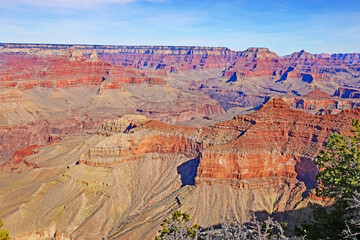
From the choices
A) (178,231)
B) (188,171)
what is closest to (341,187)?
(178,231)

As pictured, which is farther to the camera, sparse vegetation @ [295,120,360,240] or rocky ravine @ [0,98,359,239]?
rocky ravine @ [0,98,359,239]

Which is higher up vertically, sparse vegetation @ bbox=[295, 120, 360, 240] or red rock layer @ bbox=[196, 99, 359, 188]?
sparse vegetation @ bbox=[295, 120, 360, 240]

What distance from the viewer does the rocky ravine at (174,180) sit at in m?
65.5

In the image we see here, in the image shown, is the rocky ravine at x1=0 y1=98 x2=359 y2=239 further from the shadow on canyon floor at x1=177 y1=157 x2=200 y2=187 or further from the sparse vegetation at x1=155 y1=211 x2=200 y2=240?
the sparse vegetation at x1=155 y1=211 x2=200 y2=240

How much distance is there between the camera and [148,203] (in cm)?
7306

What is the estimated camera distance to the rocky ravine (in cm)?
6550

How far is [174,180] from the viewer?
8038 cm

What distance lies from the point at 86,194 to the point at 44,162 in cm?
3537

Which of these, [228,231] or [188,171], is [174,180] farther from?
[228,231]

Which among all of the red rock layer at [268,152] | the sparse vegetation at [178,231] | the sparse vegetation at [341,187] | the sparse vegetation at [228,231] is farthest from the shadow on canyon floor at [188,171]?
the sparse vegetation at [228,231]

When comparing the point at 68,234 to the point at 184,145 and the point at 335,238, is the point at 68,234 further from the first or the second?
the point at 335,238

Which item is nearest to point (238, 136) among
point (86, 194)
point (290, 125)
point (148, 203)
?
point (290, 125)

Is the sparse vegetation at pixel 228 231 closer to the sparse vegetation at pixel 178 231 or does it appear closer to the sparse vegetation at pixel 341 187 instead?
the sparse vegetation at pixel 178 231

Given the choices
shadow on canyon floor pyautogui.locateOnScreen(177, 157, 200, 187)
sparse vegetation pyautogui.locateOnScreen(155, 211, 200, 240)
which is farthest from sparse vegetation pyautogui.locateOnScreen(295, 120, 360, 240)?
shadow on canyon floor pyautogui.locateOnScreen(177, 157, 200, 187)
